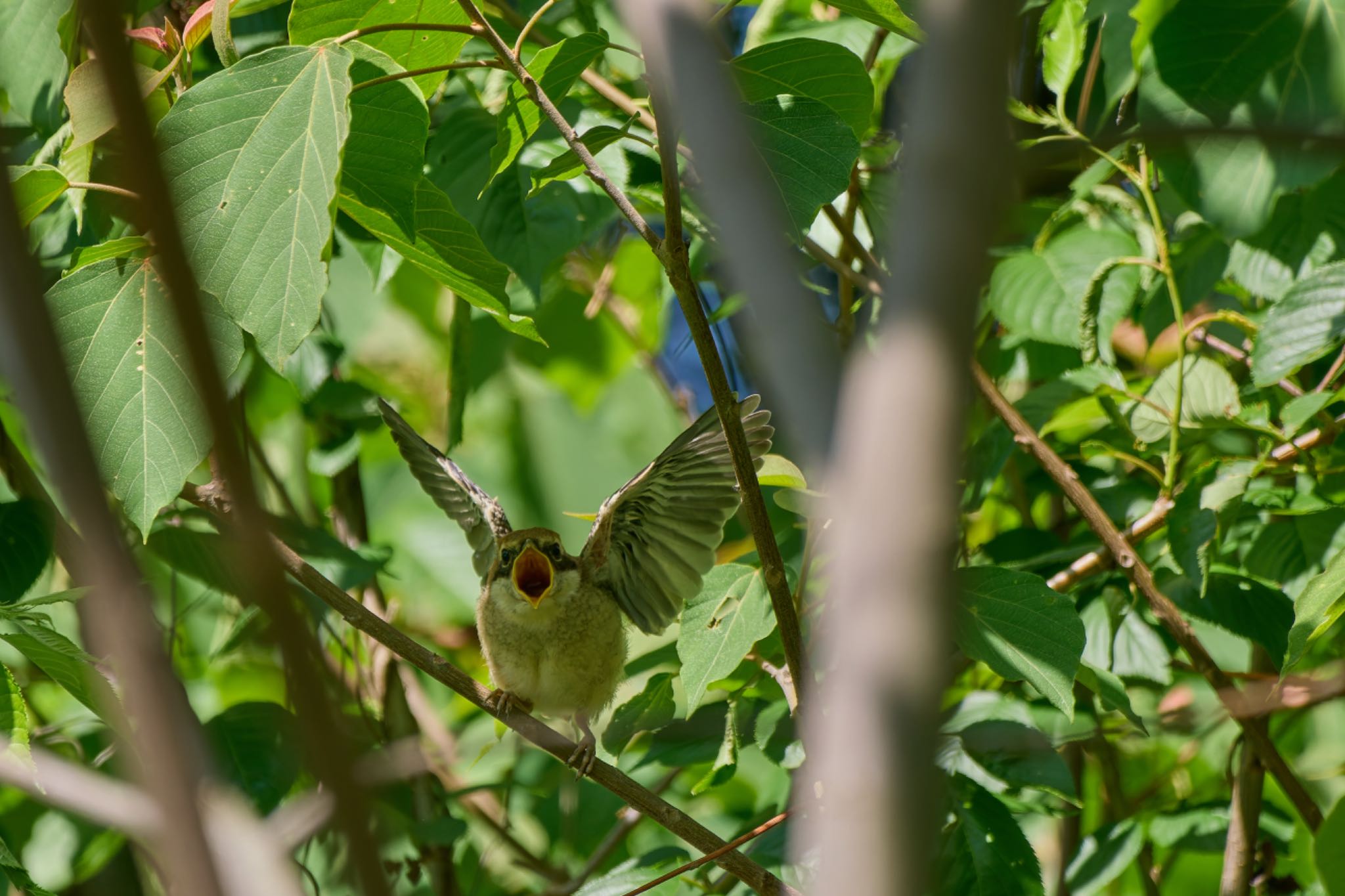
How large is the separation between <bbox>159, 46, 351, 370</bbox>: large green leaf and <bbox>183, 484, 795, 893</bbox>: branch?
384 mm

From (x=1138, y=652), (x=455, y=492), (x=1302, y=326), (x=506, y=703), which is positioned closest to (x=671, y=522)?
(x=506, y=703)

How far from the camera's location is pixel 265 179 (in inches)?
76.9

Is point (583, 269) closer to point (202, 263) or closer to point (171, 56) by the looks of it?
point (171, 56)

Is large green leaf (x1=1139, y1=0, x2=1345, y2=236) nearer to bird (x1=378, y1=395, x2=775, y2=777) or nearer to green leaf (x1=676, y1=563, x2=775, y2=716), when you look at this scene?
green leaf (x1=676, y1=563, x2=775, y2=716)

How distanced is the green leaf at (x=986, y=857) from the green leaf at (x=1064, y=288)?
109cm

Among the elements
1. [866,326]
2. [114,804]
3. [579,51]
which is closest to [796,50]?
[579,51]

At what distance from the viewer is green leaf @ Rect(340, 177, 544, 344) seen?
7.11ft

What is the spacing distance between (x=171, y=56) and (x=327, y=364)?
130 centimetres

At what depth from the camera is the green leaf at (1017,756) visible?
2.64m

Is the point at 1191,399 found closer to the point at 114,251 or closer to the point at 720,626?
the point at 720,626

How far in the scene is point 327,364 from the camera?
11.7ft

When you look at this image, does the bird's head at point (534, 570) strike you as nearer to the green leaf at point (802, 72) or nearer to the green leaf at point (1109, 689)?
the green leaf at point (1109, 689)

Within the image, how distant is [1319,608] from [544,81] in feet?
4.88

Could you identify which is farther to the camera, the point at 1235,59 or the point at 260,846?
the point at 1235,59
